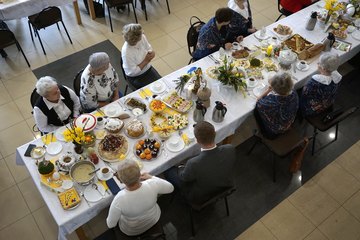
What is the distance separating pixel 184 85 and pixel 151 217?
155 centimetres

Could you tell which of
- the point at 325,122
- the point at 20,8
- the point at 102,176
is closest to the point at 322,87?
the point at 325,122

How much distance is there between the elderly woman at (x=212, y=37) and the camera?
4241 mm

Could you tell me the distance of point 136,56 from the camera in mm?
4086

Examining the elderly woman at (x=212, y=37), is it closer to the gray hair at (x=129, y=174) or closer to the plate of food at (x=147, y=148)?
the plate of food at (x=147, y=148)

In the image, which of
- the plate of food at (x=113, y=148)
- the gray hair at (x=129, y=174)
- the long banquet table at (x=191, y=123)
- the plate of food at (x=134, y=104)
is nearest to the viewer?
the gray hair at (x=129, y=174)

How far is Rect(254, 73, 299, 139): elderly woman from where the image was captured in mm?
3318

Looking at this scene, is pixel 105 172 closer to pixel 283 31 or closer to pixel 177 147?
pixel 177 147

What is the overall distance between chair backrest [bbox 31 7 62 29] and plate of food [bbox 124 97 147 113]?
2.60 metres

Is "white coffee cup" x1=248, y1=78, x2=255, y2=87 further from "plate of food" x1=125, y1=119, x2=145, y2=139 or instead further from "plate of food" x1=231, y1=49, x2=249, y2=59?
"plate of food" x1=125, y1=119, x2=145, y2=139

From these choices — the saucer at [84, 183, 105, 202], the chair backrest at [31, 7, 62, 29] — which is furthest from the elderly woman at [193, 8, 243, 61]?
the chair backrest at [31, 7, 62, 29]

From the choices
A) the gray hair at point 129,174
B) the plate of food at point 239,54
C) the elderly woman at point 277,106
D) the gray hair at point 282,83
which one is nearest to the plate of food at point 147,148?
the gray hair at point 129,174

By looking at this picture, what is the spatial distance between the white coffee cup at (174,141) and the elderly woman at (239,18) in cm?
207

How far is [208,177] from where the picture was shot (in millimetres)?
2861

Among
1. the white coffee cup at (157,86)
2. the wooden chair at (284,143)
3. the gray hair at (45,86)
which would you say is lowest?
the wooden chair at (284,143)
